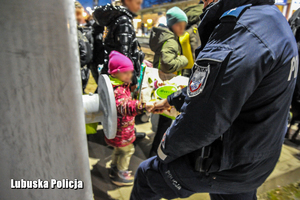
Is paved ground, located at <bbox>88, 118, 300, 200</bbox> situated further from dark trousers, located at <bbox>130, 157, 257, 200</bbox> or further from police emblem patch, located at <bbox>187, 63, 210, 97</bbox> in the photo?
police emblem patch, located at <bbox>187, 63, 210, 97</bbox>

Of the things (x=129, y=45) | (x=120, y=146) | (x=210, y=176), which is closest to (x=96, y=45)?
(x=129, y=45)

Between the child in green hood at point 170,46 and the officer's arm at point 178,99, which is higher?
the child in green hood at point 170,46

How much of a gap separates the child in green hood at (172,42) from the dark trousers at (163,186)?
140 cm

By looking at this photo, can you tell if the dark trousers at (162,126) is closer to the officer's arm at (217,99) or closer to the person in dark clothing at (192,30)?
the person in dark clothing at (192,30)

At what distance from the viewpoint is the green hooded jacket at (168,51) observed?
2488 mm

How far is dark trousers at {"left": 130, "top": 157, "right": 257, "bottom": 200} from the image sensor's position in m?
1.24

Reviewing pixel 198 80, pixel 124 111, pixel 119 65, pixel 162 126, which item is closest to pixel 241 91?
pixel 198 80

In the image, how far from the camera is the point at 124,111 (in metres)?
1.92

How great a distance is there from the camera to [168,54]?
8.20 feet

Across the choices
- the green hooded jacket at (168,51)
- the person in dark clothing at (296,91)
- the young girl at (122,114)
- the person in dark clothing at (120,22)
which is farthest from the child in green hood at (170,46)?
the person in dark clothing at (296,91)

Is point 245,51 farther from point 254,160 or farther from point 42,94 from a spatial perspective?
point 42,94

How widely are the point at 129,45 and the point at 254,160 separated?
78.2 inches

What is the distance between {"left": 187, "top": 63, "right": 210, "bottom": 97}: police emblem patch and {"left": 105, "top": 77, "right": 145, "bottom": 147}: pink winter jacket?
849 millimetres

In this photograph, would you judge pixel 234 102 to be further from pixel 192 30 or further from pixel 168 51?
pixel 192 30
